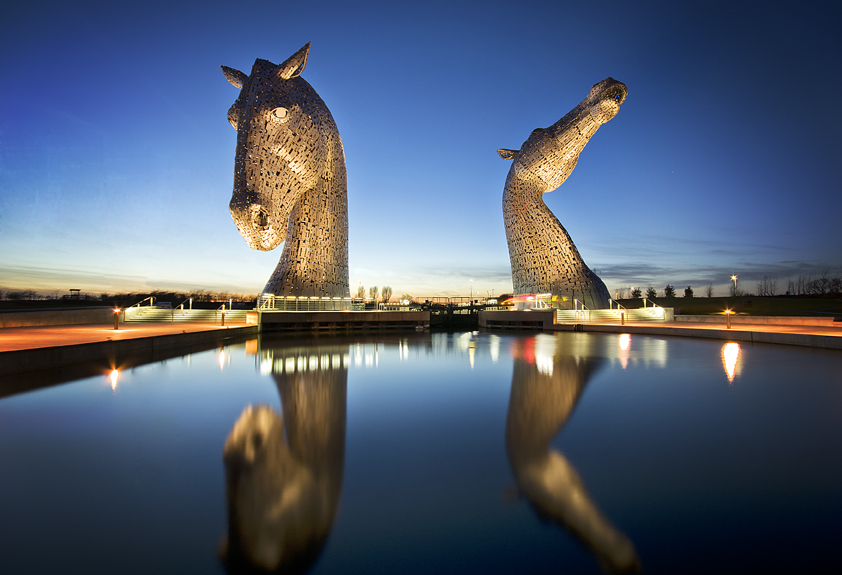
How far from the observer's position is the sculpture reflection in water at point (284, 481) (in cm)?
210

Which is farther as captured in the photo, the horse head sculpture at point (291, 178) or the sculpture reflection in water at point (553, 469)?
the horse head sculpture at point (291, 178)

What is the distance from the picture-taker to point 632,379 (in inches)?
262

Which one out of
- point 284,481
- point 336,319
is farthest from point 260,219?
point 284,481

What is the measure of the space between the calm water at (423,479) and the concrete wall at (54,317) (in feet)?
33.1

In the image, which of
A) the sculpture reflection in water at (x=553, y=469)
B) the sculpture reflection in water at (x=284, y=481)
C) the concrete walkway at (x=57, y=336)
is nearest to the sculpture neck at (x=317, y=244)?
the concrete walkway at (x=57, y=336)

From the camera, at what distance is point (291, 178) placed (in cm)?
1577

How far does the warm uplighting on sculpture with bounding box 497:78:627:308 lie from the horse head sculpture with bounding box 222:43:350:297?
9173 millimetres

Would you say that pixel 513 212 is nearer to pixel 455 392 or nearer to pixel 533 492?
pixel 455 392

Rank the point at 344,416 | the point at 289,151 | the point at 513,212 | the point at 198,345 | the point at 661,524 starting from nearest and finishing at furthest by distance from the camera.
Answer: the point at 661,524
the point at 344,416
the point at 198,345
the point at 289,151
the point at 513,212

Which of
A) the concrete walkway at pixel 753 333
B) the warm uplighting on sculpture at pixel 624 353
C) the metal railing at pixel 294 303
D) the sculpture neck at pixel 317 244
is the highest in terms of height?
the sculpture neck at pixel 317 244

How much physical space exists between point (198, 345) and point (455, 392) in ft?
29.0

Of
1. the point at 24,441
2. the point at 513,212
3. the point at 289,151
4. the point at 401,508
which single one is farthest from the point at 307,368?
the point at 513,212

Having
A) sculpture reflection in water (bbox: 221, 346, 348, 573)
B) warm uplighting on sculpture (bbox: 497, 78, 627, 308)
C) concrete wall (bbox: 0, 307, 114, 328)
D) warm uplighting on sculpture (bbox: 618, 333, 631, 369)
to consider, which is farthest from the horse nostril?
warm uplighting on sculpture (bbox: 497, 78, 627, 308)

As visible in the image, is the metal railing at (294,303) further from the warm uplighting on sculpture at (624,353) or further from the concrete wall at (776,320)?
the concrete wall at (776,320)
